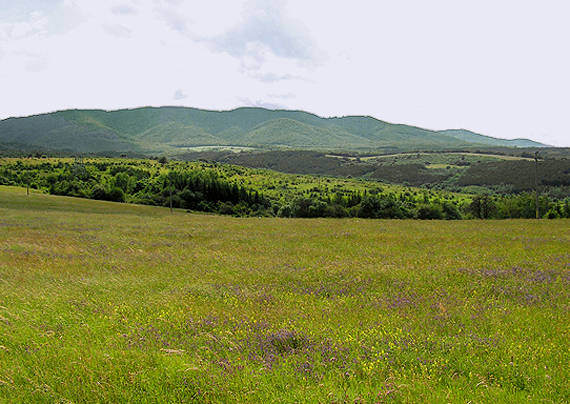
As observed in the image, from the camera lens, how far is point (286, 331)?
281 inches

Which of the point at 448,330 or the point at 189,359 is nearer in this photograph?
the point at 189,359

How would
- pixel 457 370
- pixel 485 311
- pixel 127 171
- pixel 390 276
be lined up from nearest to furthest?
pixel 457 370, pixel 485 311, pixel 390 276, pixel 127 171

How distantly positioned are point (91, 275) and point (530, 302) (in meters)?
13.7

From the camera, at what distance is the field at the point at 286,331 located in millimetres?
5289

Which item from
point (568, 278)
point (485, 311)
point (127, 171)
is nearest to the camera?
point (485, 311)

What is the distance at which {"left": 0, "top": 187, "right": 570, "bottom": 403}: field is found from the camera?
529cm

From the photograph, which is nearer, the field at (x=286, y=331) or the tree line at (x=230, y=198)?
the field at (x=286, y=331)

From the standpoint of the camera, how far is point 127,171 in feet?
467

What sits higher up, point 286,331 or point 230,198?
point 286,331

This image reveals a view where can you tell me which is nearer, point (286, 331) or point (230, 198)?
point (286, 331)

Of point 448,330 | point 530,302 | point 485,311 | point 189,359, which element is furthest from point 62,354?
point 530,302

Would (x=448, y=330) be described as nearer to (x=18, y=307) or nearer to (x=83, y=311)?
(x=83, y=311)

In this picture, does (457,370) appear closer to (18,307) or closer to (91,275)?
(18,307)

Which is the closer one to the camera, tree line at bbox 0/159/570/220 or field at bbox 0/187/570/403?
field at bbox 0/187/570/403
